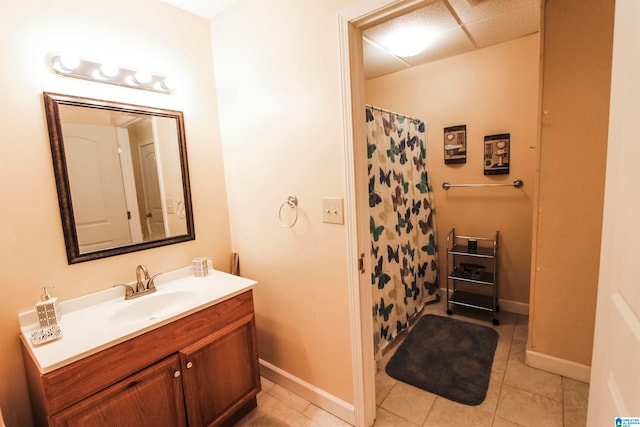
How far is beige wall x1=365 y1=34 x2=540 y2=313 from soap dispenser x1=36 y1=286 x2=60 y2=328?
294 cm

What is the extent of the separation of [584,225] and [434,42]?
1708 mm

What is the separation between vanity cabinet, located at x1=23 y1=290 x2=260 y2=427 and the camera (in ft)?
3.57

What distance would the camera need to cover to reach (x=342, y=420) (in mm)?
1665

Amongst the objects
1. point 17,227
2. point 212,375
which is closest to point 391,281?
point 212,375

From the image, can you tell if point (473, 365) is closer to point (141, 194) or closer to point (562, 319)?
point (562, 319)

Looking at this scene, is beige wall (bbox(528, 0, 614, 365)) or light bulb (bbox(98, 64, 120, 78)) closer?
light bulb (bbox(98, 64, 120, 78))

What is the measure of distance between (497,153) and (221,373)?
267 cm

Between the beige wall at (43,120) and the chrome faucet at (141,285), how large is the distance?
4 centimetres

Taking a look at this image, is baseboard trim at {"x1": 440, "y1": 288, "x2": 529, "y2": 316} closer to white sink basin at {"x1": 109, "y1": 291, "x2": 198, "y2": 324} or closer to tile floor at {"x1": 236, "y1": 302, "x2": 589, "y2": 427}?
tile floor at {"x1": 236, "y1": 302, "x2": 589, "y2": 427}

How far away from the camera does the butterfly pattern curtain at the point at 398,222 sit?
6.88 ft

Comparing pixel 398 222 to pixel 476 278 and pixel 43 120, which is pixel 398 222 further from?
pixel 43 120

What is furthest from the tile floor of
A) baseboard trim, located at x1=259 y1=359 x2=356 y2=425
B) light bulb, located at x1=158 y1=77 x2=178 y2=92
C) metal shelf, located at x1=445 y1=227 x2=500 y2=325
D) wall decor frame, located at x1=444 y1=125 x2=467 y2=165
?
light bulb, located at x1=158 y1=77 x2=178 y2=92

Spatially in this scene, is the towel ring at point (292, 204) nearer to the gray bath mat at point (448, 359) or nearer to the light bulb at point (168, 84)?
the light bulb at point (168, 84)

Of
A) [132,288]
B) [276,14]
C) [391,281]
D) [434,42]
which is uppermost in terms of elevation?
[434,42]
